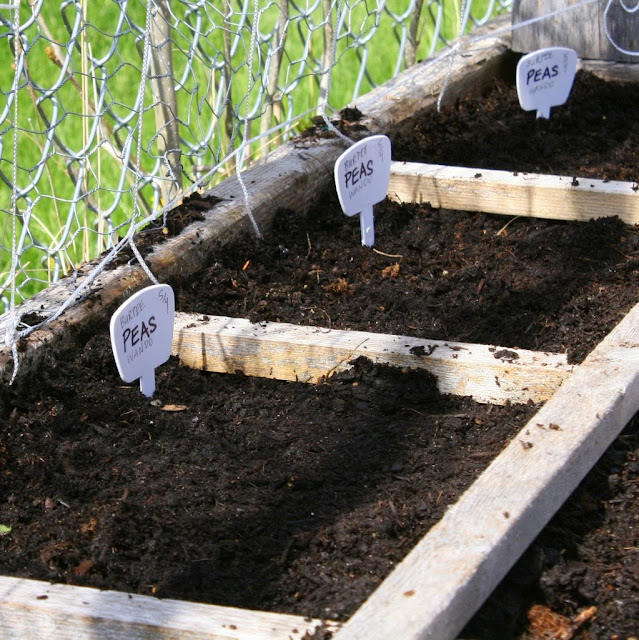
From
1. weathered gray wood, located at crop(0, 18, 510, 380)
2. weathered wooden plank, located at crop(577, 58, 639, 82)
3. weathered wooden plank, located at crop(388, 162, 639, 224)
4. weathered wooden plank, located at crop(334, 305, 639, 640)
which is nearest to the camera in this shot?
weathered wooden plank, located at crop(334, 305, 639, 640)

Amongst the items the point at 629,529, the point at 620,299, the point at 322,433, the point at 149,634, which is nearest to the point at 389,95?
the point at 620,299

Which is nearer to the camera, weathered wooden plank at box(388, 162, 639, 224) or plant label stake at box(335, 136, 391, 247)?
plant label stake at box(335, 136, 391, 247)

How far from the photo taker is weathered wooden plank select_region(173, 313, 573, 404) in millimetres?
1663

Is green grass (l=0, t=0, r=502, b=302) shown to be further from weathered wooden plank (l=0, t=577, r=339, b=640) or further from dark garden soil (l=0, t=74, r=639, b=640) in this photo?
weathered wooden plank (l=0, t=577, r=339, b=640)

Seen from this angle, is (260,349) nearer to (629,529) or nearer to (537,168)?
(629,529)

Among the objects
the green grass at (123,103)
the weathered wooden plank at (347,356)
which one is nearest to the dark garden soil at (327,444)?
the weathered wooden plank at (347,356)

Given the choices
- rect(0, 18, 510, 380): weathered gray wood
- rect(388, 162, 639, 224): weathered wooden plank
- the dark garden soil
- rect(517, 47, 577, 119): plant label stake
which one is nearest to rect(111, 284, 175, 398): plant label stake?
the dark garden soil

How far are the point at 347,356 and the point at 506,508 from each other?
22.5 inches

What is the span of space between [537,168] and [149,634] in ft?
6.03

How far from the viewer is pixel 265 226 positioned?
233 centimetres

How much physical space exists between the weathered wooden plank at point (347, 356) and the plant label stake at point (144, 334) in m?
0.10

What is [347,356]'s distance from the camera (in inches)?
70.0

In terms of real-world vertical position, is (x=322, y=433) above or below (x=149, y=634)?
below

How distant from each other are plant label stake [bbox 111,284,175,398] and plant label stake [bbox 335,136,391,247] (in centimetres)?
54
